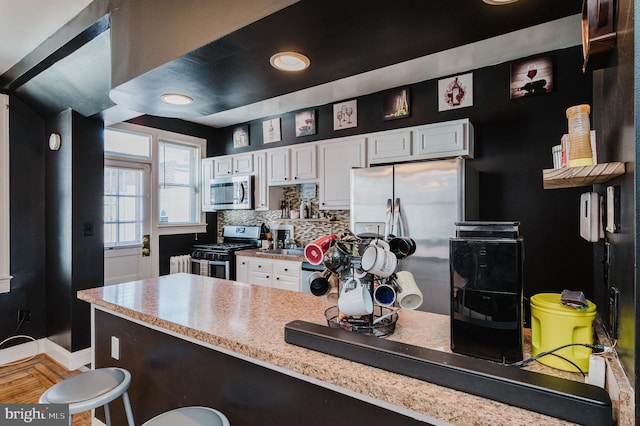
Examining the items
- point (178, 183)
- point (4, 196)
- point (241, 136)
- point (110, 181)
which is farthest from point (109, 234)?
point (241, 136)

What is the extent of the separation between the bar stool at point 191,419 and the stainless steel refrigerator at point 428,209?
6.57 feet

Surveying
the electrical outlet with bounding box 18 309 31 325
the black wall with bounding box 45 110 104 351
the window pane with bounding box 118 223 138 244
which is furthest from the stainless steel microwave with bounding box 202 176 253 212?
the electrical outlet with bounding box 18 309 31 325

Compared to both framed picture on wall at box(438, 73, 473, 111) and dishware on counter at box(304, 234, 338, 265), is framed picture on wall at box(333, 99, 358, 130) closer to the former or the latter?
framed picture on wall at box(438, 73, 473, 111)

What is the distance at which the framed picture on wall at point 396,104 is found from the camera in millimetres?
3605

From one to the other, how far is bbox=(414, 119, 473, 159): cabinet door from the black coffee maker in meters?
2.23

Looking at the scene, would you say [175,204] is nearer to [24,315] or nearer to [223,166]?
[223,166]

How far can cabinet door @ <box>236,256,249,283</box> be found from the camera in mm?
4215

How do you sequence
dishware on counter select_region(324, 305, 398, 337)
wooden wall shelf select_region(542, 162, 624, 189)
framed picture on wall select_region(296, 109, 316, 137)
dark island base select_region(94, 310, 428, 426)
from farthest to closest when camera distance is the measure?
1. framed picture on wall select_region(296, 109, 316, 137)
2. dishware on counter select_region(324, 305, 398, 337)
3. dark island base select_region(94, 310, 428, 426)
4. wooden wall shelf select_region(542, 162, 624, 189)

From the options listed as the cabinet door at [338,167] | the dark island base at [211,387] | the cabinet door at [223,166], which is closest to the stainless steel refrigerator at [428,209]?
the cabinet door at [338,167]

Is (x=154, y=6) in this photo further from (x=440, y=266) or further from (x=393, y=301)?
(x=440, y=266)

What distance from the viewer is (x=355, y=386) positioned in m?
0.92

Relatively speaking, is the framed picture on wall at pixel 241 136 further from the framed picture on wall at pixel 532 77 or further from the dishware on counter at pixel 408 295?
the dishware on counter at pixel 408 295

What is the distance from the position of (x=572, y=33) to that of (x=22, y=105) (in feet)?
16.2

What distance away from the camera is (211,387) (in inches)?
57.9
